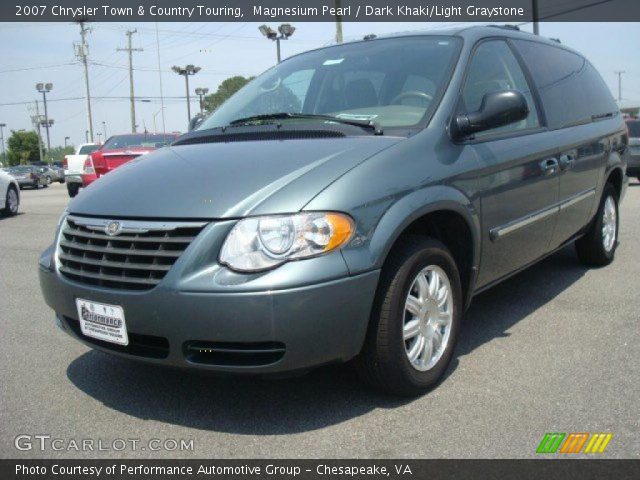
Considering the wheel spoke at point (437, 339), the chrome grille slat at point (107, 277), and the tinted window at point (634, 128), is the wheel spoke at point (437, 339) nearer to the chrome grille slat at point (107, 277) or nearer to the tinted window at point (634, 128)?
the chrome grille slat at point (107, 277)

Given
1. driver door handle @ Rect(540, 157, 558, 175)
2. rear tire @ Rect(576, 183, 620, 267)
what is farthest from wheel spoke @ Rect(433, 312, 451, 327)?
rear tire @ Rect(576, 183, 620, 267)

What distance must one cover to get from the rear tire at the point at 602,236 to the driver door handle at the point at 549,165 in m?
1.38

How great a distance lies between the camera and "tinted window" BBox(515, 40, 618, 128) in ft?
14.3

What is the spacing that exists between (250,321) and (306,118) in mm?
1499

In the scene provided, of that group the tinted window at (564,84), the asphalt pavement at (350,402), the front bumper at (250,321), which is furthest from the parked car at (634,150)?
the front bumper at (250,321)

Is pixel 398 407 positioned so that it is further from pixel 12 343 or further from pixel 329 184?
pixel 12 343

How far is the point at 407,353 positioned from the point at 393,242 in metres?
0.55

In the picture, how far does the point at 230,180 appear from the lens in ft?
9.09

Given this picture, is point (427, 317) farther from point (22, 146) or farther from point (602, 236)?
point (22, 146)

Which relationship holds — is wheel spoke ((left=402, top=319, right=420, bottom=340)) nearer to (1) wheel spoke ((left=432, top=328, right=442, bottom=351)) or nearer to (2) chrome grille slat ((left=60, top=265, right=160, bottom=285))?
(1) wheel spoke ((left=432, top=328, right=442, bottom=351))

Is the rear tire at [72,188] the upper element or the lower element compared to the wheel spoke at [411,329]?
upper

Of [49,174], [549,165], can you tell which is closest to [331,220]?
[549,165]

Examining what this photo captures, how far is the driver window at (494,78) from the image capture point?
11.8 feet

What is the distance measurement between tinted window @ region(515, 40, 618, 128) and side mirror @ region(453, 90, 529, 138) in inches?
44.6
